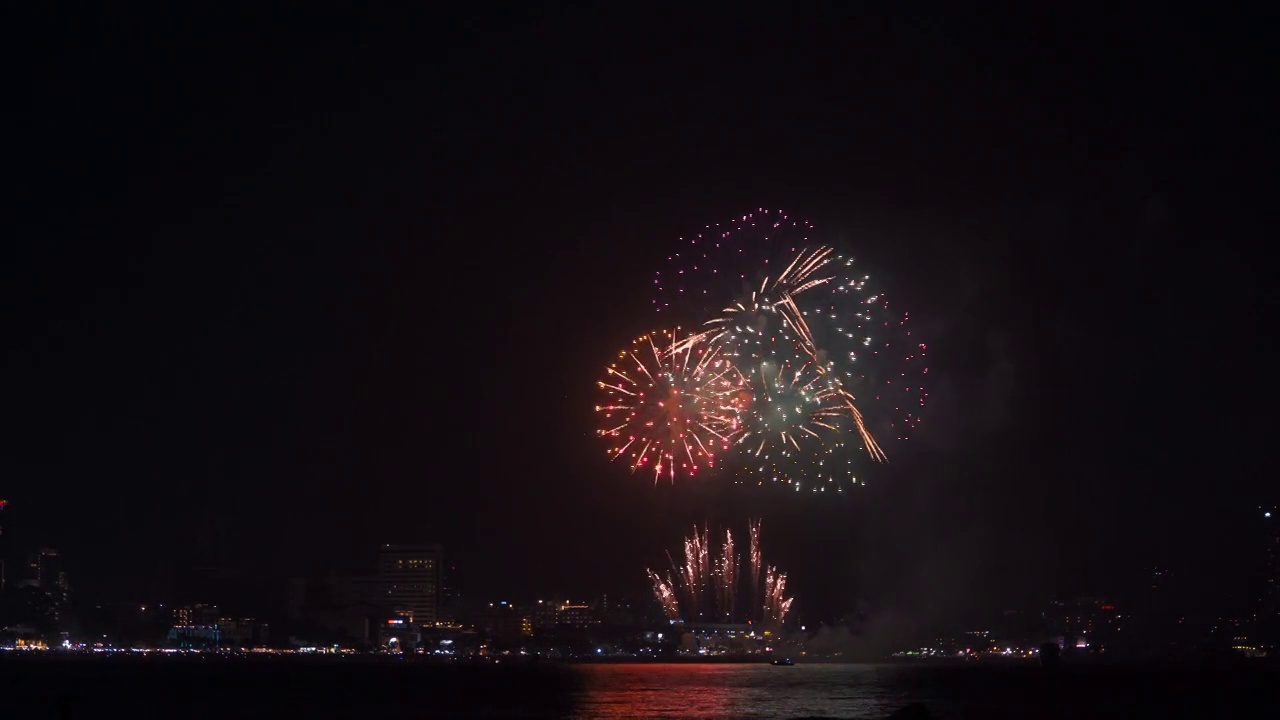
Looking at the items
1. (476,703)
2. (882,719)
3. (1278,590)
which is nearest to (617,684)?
(476,703)

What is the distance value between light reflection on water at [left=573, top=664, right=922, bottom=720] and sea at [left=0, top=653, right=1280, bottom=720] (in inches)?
4.3

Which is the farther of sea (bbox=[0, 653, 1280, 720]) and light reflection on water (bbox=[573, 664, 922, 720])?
sea (bbox=[0, 653, 1280, 720])

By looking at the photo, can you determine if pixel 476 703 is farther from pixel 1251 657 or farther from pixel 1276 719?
pixel 1251 657

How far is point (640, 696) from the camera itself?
89.2 metres

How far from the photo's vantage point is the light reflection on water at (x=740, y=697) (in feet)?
227

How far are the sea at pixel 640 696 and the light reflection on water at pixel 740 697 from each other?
11 cm

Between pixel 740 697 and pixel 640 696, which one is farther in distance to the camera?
pixel 640 696

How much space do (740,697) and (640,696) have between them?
22.3 feet

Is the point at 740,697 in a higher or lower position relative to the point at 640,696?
lower

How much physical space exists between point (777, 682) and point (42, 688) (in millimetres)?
56767

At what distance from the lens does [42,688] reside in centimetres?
10344

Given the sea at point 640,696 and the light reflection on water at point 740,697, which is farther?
the sea at point 640,696

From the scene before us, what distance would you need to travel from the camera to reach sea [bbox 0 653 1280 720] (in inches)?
2835

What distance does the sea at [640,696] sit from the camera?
7200cm
